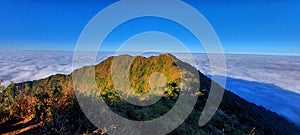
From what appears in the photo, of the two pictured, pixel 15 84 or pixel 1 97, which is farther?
pixel 15 84

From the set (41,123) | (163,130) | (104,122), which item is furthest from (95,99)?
(163,130)

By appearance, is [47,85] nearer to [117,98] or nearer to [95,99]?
[95,99]

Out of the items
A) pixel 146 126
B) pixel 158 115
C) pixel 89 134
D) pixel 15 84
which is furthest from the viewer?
pixel 158 115

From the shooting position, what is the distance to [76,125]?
5.79 metres

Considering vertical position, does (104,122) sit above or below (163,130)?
above

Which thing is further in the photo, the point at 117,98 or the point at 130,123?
the point at 117,98

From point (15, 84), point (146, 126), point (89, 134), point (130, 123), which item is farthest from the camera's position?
point (15, 84)

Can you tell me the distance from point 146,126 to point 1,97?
415cm

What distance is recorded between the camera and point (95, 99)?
6441 mm

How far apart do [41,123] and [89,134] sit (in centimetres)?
135

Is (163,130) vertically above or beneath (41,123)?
beneath

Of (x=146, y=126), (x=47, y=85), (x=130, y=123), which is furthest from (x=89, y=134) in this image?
(x=47, y=85)

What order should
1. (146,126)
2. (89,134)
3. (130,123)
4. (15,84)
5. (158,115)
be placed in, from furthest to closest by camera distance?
(158,115)
(15,84)
(146,126)
(130,123)
(89,134)

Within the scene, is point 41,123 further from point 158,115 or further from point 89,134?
point 158,115
